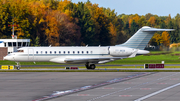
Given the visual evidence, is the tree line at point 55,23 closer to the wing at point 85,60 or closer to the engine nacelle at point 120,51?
the wing at point 85,60

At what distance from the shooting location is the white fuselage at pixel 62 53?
148 ft

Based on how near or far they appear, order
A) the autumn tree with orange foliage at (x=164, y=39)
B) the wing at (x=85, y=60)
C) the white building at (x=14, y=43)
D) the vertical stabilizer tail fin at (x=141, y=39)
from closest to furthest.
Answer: the wing at (x=85, y=60) → the vertical stabilizer tail fin at (x=141, y=39) → the white building at (x=14, y=43) → the autumn tree with orange foliage at (x=164, y=39)

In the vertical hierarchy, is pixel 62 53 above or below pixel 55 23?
below

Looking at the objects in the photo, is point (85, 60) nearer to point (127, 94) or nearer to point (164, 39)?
point (127, 94)

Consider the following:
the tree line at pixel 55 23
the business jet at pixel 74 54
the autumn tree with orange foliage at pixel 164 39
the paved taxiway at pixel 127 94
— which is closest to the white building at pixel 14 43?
the tree line at pixel 55 23

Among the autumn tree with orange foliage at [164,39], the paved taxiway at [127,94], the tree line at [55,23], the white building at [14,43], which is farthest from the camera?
the autumn tree with orange foliage at [164,39]

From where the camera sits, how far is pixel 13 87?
84.4 ft

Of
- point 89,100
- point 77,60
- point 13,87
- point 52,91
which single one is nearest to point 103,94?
point 89,100

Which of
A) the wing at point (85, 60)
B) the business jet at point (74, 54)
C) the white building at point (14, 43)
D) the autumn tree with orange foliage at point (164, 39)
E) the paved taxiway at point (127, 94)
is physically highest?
the autumn tree with orange foliage at point (164, 39)

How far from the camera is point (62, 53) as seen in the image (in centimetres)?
4547

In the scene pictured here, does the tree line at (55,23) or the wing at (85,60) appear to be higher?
the tree line at (55,23)

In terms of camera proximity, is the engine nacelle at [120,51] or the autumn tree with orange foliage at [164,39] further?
the autumn tree with orange foliage at [164,39]

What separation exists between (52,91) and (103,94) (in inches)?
160

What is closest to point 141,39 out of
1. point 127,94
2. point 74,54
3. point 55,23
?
point 74,54
